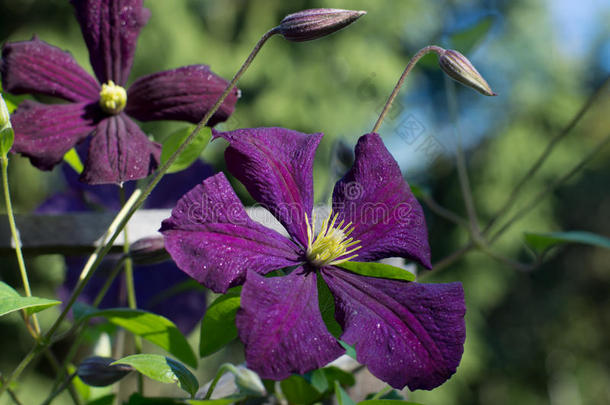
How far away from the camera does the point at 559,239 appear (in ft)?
1.67

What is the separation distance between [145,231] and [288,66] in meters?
3.12

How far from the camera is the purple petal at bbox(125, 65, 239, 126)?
1.33ft

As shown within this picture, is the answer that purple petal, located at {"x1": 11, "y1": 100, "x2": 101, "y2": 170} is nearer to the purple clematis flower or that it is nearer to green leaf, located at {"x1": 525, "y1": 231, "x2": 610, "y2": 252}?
the purple clematis flower

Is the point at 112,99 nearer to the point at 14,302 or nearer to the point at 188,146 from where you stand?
the point at 188,146

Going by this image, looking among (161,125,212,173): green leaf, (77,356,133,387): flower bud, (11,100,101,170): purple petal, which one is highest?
(11,100,101,170): purple petal

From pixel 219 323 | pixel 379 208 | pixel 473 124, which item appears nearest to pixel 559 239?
pixel 379 208

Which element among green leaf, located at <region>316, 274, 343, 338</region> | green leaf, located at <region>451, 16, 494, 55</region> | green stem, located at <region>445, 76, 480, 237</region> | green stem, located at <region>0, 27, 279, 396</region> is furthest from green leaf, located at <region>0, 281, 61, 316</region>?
green leaf, located at <region>451, 16, 494, 55</region>

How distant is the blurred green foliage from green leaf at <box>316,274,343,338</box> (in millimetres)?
1317

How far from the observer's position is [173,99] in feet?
1.36

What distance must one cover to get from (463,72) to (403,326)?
16 centimetres

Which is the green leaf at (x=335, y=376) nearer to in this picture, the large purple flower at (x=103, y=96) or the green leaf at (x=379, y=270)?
the green leaf at (x=379, y=270)

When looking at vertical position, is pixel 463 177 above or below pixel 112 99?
below

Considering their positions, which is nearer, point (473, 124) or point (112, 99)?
point (112, 99)

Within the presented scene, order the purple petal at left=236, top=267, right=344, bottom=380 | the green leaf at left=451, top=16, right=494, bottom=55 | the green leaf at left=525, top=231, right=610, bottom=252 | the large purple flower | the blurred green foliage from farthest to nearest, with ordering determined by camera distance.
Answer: the blurred green foliage < the green leaf at left=451, top=16, right=494, bottom=55 < the green leaf at left=525, top=231, right=610, bottom=252 < the large purple flower < the purple petal at left=236, top=267, right=344, bottom=380
